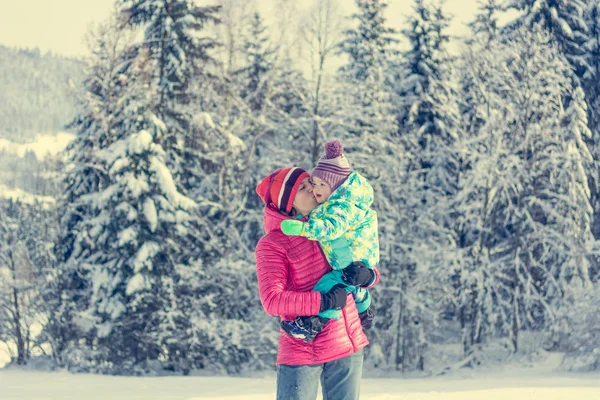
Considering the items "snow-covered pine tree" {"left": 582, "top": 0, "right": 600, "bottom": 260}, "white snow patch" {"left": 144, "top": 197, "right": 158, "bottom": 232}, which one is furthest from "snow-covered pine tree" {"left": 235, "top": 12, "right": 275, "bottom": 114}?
"snow-covered pine tree" {"left": 582, "top": 0, "right": 600, "bottom": 260}

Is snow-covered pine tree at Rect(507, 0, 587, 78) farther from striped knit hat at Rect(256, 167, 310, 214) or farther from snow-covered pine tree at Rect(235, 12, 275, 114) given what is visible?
striped knit hat at Rect(256, 167, 310, 214)

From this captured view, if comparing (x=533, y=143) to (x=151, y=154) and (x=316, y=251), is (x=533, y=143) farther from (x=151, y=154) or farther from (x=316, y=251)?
(x=316, y=251)

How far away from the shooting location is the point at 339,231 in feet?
10.9

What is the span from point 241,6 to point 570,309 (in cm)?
1384

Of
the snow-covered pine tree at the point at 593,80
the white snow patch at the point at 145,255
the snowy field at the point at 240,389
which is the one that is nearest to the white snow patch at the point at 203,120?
the white snow patch at the point at 145,255

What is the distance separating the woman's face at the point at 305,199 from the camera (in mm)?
3465

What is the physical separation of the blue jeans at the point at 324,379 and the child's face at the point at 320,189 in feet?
2.49

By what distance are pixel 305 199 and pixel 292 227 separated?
259mm

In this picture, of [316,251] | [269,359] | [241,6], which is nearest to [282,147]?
[241,6]

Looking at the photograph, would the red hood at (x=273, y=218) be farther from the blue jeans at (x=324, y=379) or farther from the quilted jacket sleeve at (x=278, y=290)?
the blue jeans at (x=324, y=379)

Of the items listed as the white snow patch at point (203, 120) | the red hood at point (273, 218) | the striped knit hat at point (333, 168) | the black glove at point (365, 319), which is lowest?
the black glove at point (365, 319)

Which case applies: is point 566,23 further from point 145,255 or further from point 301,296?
point 301,296

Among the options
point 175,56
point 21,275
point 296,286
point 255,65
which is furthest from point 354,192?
point 21,275

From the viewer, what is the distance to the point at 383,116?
2322 centimetres
